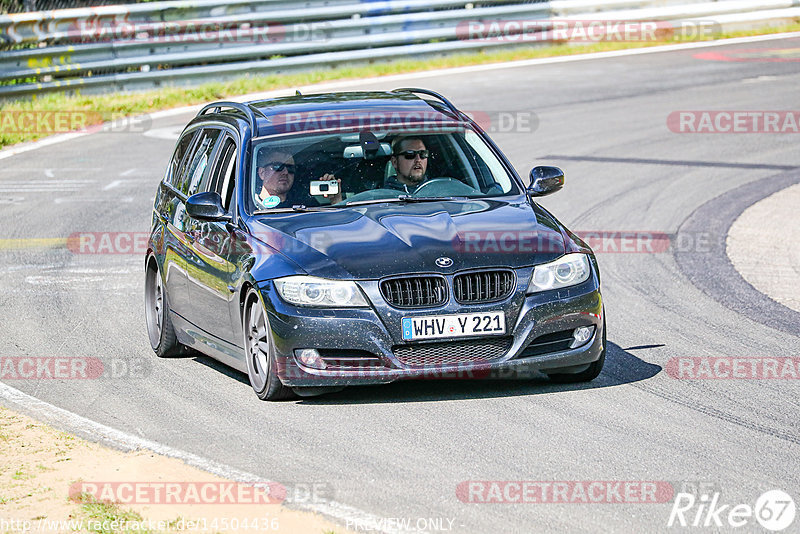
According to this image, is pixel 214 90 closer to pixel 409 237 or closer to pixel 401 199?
pixel 401 199

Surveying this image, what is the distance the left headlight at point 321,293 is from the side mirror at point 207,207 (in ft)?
3.85

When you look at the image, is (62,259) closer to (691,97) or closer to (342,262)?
(342,262)

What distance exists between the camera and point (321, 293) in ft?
25.5

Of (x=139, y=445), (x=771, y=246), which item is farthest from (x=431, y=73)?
(x=139, y=445)

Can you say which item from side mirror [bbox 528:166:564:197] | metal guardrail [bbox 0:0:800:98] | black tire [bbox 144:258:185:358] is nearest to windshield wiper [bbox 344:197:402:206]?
side mirror [bbox 528:166:564:197]

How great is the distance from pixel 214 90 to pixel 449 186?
1533 centimetres

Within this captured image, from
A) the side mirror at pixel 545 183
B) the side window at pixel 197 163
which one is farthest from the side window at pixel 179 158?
the side mirror at pixel 545 183

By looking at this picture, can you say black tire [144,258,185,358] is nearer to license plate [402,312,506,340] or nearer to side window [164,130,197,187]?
side window [164,130,197,187]

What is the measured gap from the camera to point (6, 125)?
21906mm

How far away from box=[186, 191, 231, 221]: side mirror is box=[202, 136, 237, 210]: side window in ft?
0.67

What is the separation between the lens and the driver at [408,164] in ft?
29.9

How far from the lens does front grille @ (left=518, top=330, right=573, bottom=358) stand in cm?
794

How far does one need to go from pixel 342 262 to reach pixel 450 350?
0.78m

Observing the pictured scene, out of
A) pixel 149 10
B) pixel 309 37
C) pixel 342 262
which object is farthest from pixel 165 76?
pixel 342 262
